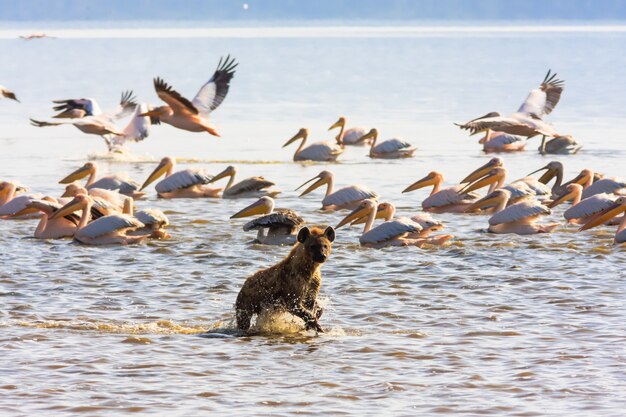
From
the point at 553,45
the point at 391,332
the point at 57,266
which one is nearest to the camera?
the point at 391,332

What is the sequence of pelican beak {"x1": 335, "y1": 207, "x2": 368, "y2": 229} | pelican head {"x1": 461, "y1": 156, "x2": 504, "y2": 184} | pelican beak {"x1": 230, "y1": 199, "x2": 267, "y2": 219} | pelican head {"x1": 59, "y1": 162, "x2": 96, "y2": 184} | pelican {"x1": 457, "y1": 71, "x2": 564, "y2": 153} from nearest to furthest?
pelican beak {"x1": 335, "y1": 207, "x2": 368, "y2": 229}
pelican beak {"x1": 230, "y1": 199, "x2": 267, "y2": 219}
pelican head {"x1": 461, "y1": 156, "x2": 504, "y2": 184}
pelican {"x1": 457, "y1": 71, "x2": 564, "y2": 153}
pelican head {"x1": 59, "y1": 162, "x2": 96, "y2": 184}

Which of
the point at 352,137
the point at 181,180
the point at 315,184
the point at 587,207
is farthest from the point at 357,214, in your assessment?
the point at 352,137

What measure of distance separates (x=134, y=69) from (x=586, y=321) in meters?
49.7

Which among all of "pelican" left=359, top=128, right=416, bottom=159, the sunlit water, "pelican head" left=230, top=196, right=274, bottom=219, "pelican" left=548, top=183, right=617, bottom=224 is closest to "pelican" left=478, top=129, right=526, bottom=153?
the sunlit water

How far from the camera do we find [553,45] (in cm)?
8806

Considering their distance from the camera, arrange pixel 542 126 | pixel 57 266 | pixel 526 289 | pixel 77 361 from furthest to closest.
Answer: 1. pixel 542 126
2. pixel 57 266
3. pixel 526 289
4. pixel 77 361

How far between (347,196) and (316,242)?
6402 mm

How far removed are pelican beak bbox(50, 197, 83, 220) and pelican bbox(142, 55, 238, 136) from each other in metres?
4.60

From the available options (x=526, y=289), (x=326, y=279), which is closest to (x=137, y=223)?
(x=326, y=279)

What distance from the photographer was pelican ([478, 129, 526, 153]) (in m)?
21.5

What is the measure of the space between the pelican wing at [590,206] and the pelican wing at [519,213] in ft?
1.65

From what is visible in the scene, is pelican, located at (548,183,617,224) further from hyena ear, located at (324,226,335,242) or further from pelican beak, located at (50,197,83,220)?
hyena ear, located at (324,226,335,242)

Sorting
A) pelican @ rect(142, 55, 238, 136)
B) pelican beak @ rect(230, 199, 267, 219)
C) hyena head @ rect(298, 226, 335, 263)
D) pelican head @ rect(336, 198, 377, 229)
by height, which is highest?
pelican @ rect(142, 55, 238, 136)

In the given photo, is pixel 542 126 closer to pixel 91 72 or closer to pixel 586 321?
pixel 586 321
